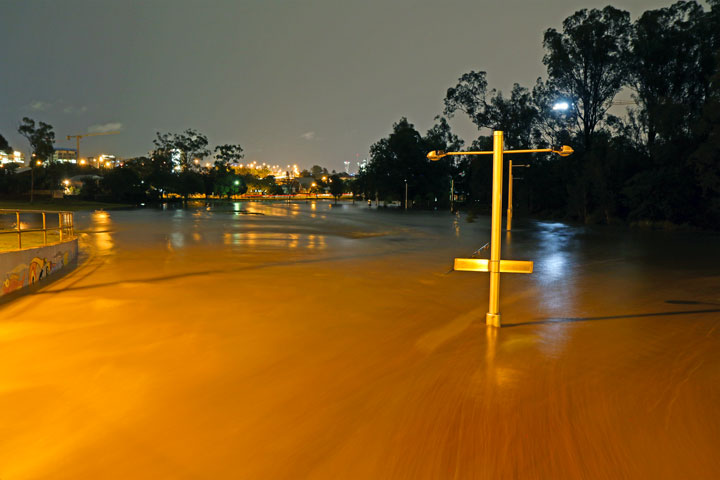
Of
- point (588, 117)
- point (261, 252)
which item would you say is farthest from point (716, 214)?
point (261, 252)

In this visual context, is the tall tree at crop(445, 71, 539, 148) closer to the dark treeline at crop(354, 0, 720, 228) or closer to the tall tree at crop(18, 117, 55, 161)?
the dark treeline at crop(354, 0, 720, 228)

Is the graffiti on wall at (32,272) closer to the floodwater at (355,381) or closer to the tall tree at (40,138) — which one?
the floodwater at (355,381)

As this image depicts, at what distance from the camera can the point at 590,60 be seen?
5984cm

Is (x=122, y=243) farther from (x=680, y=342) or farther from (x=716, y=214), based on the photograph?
(x=716, y=214)

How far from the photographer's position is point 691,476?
4.12m

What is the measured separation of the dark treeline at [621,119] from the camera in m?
41.3

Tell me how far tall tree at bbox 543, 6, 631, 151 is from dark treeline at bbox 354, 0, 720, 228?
0.36 feet

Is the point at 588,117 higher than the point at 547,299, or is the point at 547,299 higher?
the point at 588,117

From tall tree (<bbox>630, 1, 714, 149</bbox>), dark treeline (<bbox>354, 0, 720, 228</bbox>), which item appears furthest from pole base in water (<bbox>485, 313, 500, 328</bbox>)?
tall tree (<bbox>630, 1, 714, 149</bbox>)

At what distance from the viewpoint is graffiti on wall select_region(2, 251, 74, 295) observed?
466 inches

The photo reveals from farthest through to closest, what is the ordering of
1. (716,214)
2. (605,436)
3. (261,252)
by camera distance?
(716,214) → (261,252) → (605,436)

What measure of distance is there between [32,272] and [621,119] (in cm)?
5947

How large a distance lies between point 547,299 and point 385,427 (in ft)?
24.7

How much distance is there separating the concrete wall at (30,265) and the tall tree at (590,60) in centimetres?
5869
